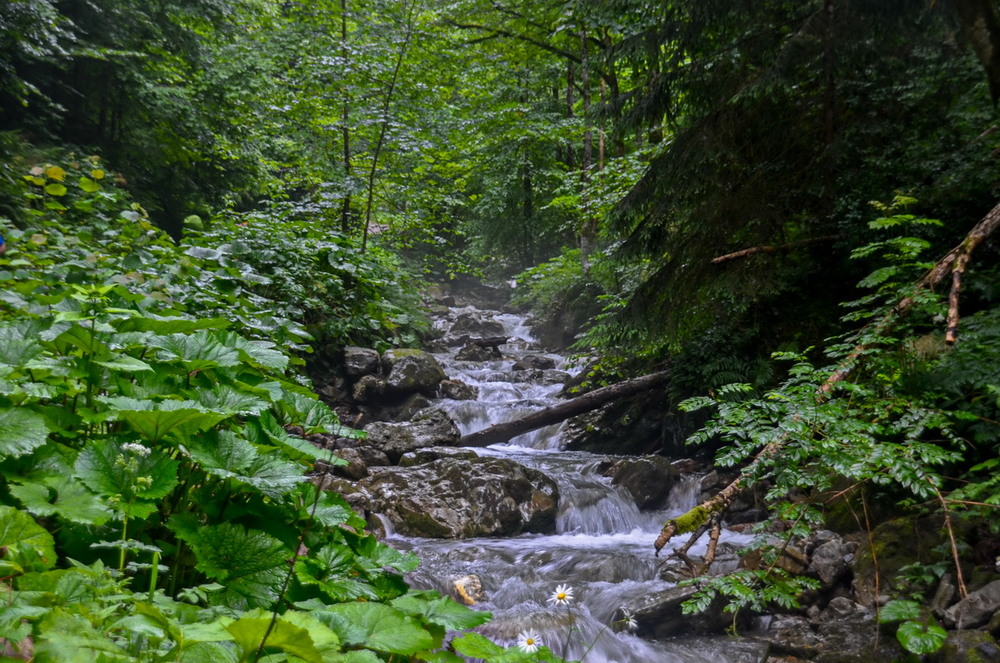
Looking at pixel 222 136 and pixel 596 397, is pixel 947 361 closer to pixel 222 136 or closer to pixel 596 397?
pixel 596 397

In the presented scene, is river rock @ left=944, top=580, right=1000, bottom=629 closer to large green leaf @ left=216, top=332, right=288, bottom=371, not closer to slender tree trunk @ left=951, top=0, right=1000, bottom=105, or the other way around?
slender tree trunk @ left=951, top=0, right=1000, bottom=105

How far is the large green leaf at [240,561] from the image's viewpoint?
4.39 feet

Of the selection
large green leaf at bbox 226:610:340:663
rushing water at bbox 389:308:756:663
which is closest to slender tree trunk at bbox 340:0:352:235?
rushing water at bbox 389:308:756:663

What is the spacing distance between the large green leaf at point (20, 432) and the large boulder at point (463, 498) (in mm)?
5126

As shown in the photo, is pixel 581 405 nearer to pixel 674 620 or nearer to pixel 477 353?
pixel 674 620

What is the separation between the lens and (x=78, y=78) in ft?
32.0

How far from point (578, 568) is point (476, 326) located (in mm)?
13628

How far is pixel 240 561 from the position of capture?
139 cm

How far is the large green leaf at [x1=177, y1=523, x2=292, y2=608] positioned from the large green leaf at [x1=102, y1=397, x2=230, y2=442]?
0.89ft

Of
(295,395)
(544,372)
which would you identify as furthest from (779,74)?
(544,372)

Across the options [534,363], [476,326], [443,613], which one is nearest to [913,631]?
[443,613]

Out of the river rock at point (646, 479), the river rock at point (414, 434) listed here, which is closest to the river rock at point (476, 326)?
the river rock at point (414, 434)

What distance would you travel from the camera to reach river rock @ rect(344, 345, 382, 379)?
376 inches

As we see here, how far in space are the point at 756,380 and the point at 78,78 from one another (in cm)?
1170
